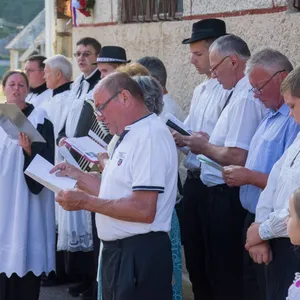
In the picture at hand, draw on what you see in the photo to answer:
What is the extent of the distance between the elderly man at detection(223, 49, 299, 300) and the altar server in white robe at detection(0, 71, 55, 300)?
174 centimetres

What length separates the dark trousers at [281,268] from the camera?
3.93 m

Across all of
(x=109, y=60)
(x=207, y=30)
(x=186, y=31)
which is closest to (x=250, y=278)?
(x=207, y=30)

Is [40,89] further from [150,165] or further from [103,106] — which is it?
[150,165]

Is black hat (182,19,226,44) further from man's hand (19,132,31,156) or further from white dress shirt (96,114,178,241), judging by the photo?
white dress shirt (96,114,178,241)

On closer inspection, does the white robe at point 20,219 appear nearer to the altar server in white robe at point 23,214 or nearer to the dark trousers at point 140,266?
the altar server in white robe at point 23,214

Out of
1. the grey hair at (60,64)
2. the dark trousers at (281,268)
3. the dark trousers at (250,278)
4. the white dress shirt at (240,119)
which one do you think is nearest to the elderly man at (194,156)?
the white dress shirt at (240,119)

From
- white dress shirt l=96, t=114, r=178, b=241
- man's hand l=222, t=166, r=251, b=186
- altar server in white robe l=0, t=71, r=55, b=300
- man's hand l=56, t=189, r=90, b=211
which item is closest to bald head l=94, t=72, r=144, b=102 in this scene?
white dress shirt l=96, t=114, r=178, b=241

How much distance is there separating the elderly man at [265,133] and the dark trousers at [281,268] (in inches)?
18.0

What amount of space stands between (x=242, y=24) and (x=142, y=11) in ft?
6.77

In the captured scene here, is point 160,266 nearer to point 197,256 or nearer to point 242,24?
point 197,256

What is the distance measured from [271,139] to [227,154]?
1.63 feet

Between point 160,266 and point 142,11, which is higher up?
point 142,11

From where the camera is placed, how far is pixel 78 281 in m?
7.38

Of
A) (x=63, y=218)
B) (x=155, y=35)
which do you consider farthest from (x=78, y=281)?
(x=155, y=35)
